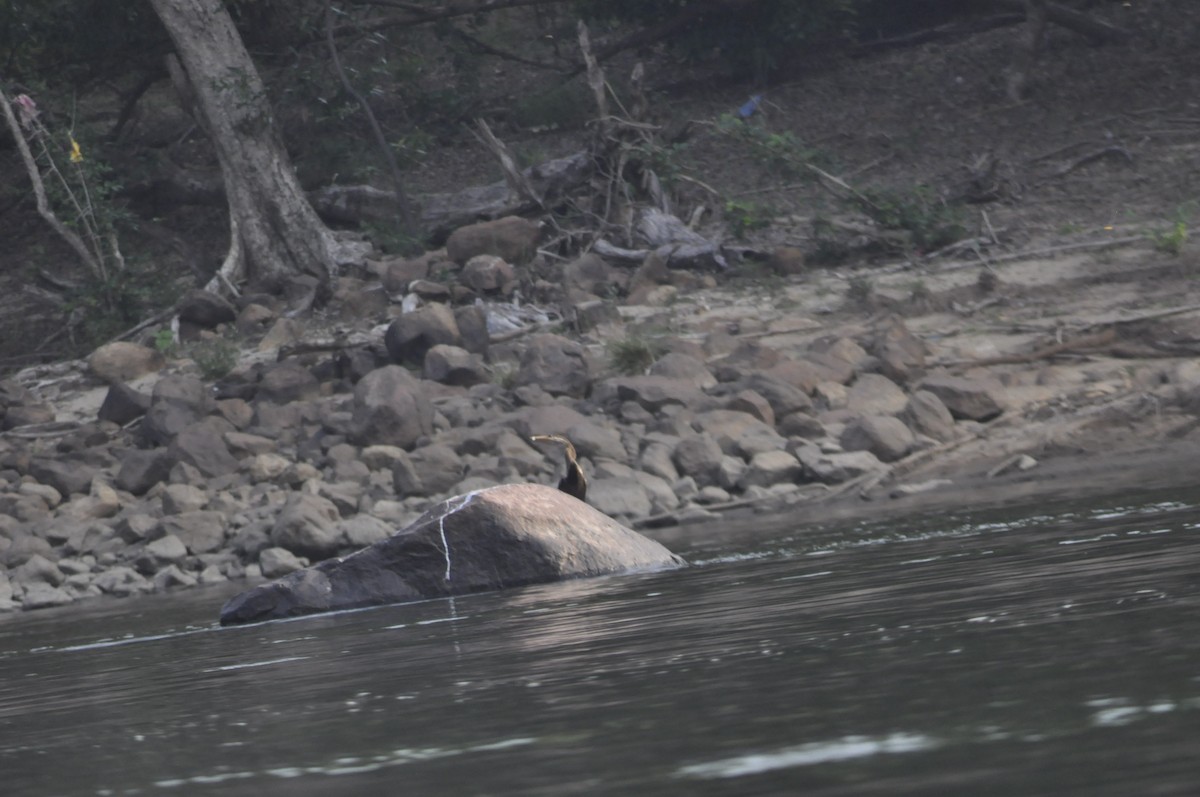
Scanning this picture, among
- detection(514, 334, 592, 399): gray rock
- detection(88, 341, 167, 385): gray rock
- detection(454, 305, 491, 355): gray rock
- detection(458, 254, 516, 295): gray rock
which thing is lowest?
detection(514, 334, 592, 399): gray rock

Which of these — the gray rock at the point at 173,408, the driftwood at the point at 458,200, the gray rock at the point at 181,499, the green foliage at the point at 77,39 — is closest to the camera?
the gray rock at the point at 181,499

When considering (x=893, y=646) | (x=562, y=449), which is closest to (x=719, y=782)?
(x=893, y=646)

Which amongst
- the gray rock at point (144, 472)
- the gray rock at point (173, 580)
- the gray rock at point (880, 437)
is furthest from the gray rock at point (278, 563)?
the gray rock at point (880, 437)

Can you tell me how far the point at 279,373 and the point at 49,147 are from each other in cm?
557

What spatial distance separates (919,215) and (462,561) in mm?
9686

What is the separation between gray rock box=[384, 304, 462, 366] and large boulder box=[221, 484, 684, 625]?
7196 millimetres

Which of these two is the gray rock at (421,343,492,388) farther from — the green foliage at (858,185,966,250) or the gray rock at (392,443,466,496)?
the green foliage at (858,185,966,250)

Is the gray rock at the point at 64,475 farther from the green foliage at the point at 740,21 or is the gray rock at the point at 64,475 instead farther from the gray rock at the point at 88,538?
the green foliage at the point at 740,21

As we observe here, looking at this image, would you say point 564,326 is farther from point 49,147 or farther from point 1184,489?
point 1184,489

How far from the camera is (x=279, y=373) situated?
1564cm

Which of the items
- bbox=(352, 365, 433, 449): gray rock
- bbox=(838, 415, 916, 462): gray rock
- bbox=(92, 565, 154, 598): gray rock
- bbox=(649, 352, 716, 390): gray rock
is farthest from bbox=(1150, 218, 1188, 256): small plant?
bbox=(92, 565, 154, 598): gray rock

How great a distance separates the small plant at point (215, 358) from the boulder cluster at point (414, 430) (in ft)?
0.63

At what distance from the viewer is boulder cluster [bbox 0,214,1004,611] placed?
12.2 metres

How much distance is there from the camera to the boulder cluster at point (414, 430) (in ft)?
40.0
